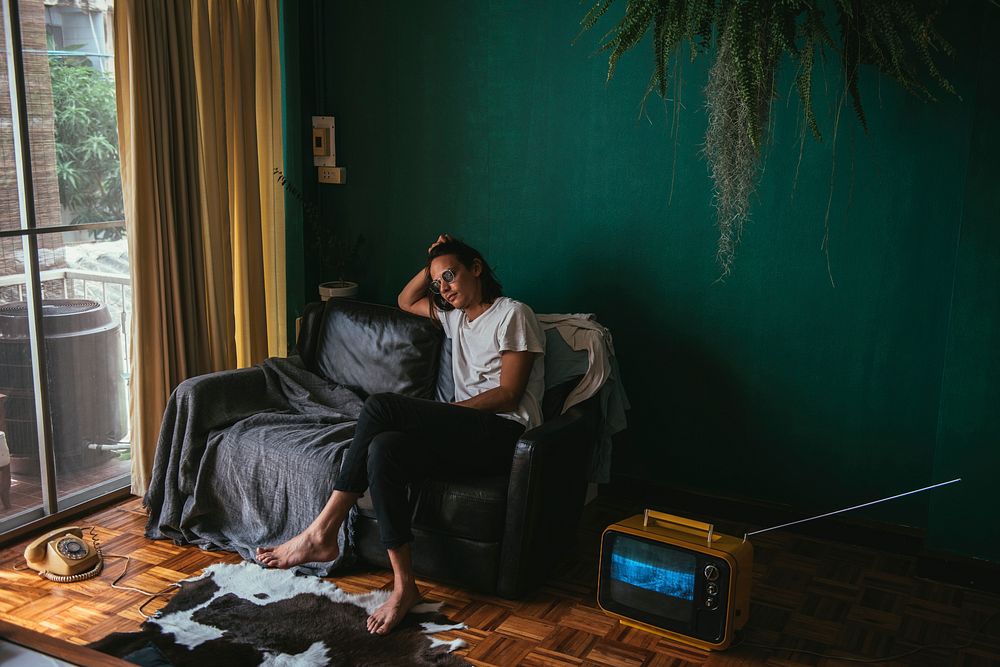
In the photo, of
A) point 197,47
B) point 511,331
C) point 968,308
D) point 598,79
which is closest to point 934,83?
point 968,308

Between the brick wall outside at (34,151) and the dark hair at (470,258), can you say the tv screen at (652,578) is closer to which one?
the dark hair at (470,258)

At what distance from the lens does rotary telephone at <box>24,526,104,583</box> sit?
2852 millimetres

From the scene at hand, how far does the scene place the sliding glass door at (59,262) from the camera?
121 inches

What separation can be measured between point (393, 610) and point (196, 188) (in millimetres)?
1826

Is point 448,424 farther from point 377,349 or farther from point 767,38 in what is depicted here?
point 767,38

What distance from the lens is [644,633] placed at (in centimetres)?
263

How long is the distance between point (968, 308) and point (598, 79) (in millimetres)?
1482

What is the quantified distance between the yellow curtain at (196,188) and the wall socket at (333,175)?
0.22 metres

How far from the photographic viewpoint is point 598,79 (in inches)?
133

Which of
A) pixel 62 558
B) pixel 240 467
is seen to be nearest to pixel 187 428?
pixel 240 467

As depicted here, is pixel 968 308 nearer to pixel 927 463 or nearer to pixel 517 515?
pixel 927 463

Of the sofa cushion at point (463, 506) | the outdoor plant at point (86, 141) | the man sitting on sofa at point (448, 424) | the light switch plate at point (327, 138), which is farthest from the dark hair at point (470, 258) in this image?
the outdoor plant at point (86, 141)

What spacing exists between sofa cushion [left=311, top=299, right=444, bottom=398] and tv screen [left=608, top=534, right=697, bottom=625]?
1.01 meters

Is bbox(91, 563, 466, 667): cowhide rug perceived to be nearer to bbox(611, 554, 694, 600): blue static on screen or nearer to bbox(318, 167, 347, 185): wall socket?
bbox(611, 554, 694, 600): blue static on screen
